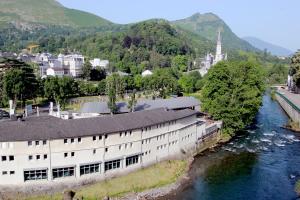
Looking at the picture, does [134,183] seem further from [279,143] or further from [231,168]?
[279,143]

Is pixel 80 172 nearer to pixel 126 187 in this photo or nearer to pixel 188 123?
pixel 126 187

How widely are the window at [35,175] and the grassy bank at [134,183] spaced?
1913 millimetres

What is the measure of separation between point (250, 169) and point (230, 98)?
1927 cm

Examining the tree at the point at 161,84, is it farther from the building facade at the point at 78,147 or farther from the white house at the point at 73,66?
the building facade at the point at 78,147

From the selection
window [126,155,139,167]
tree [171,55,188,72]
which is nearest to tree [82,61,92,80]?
tree [171,55,188,72]

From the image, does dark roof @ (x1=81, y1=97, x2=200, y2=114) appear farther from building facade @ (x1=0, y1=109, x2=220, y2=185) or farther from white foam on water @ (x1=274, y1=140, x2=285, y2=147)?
white foam on water @ (x1=274, y1=140, x2=285, y2=147)

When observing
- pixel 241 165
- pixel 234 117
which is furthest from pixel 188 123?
pixel 234 117

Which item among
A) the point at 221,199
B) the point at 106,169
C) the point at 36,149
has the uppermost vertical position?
the point at 36,149

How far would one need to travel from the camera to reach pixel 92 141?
4138 cm

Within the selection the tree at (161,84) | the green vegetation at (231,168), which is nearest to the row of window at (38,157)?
the green vegetation at (231,168)

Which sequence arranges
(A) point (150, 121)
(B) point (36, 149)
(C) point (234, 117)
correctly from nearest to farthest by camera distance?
(B) point (36, 149) → (A) point (150, 121) → (C) point (234, 117)

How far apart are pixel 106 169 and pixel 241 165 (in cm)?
2032

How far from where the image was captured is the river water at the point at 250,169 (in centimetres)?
4347

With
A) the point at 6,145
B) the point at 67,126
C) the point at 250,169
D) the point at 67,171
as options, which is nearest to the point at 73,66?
the point at 250,169
